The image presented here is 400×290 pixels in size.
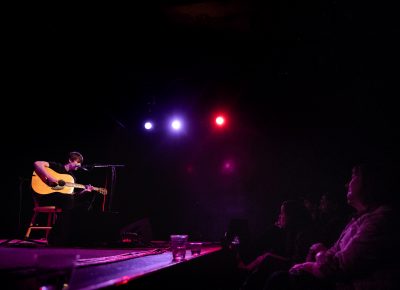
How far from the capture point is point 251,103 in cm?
786

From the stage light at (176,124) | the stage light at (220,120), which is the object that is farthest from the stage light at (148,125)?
the stage light at (220,120)

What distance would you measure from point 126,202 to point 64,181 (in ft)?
9.96

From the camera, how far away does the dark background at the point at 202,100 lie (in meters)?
5.38

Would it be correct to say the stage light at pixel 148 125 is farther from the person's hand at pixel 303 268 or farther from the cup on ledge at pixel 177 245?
the person's hand at pixel 303 268

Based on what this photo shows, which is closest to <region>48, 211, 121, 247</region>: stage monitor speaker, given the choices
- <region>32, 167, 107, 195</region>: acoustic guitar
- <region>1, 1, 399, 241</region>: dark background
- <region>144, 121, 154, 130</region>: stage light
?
<region>32, 167, 107, 195</region>: acoustic guitar

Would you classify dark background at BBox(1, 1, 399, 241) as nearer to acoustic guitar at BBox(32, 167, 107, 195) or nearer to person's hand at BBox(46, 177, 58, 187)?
acoustic guitar at BBox(32, 167, 107, 195)

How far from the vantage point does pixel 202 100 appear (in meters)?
8.04

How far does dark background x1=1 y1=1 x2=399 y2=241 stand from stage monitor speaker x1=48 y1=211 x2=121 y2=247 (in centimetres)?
227

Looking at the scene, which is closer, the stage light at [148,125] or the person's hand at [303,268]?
the person's hand at [303,268]

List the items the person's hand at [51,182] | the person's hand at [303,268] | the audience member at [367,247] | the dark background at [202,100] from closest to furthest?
the audience member at [367,247], the person's hand at [303,268], the person's hand at [51,182], the dark background at [202,100]

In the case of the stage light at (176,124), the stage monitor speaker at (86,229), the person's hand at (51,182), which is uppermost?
the stage light at (176,124)

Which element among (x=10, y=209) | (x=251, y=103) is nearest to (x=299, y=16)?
(x=251, y=103)

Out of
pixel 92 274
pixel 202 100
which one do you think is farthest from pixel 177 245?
pixel 202 100

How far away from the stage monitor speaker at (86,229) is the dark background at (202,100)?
2274 millimetres
